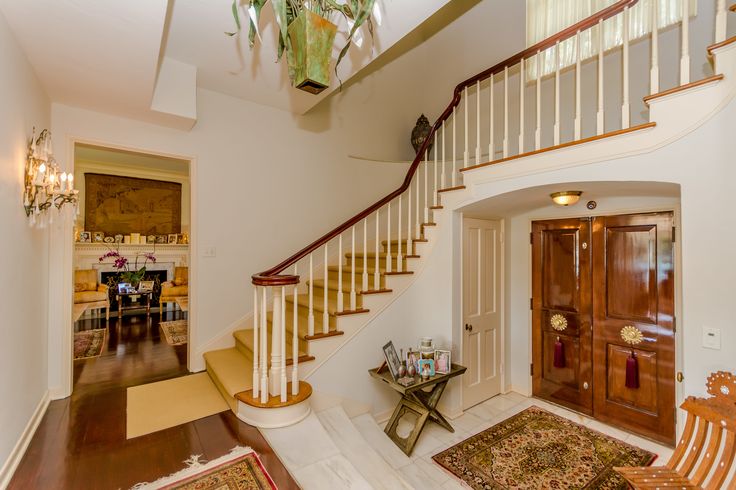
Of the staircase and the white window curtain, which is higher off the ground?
the white window curtain

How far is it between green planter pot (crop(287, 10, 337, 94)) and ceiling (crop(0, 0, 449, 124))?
932 mm

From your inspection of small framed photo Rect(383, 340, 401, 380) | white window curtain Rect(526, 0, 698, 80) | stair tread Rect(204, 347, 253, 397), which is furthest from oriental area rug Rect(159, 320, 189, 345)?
white window curtain Rect(526, 0, 698, 80)

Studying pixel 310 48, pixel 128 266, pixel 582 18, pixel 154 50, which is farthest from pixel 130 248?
pixel 582 18

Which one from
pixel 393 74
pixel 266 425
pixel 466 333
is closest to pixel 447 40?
pixel 393 74

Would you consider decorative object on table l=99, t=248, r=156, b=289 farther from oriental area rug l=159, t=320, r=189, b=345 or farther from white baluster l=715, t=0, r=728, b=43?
white baluster l=715, t=0, r=728, b=43

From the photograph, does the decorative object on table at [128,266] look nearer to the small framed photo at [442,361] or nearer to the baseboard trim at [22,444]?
the baseboard trim at [22,444]

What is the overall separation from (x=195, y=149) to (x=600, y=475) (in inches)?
180

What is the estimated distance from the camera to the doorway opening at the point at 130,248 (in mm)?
5491

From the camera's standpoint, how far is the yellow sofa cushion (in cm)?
559

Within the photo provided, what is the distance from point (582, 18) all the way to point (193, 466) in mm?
5176

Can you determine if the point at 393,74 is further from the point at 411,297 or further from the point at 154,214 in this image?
the point at 154,214

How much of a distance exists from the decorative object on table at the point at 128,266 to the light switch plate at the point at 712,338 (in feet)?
24.7

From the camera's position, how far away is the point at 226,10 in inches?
95.1

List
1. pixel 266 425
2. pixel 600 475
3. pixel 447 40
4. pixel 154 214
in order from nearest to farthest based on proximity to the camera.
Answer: pixel 266 425 < pixel 600 475 < pixel 447 40 < pixel 154 214
